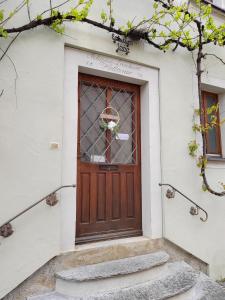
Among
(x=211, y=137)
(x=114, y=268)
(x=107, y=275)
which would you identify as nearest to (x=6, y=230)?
(x=107, y=275)

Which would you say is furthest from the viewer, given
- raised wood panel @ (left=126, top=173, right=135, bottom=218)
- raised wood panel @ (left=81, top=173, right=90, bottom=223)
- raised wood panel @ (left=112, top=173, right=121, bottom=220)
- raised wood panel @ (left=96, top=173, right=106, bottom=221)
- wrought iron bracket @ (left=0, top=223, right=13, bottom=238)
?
raised wood panel @ (left=126, top=173, right=135, bottom=218)

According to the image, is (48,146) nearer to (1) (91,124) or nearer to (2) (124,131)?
(1) (91,124)

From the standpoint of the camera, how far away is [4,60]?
102 inches

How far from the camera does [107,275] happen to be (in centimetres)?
250

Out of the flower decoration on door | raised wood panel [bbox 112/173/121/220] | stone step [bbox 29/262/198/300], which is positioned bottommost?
stone step [bbox 29/262/198/300]

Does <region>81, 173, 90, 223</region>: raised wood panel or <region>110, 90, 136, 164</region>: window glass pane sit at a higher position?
<region>110, 90, 136, 164</region>: window glass pane

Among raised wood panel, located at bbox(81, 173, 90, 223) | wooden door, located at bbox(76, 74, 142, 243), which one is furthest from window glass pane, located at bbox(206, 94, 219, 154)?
raised wood panel, located at bbox(81, 173, 90, 223)

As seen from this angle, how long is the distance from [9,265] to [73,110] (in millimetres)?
1826

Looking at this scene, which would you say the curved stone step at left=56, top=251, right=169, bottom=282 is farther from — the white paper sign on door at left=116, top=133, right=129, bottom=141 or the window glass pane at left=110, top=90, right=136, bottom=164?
the white paper sign on door at left=116, top=133, right=129, bottom=141

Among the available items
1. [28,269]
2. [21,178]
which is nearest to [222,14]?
[21,178]

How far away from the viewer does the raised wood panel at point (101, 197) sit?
126 inches

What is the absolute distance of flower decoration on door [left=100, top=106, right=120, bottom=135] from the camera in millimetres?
3344

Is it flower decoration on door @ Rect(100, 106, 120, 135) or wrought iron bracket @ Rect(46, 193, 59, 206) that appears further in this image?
flower decoration on door @ Rect(100, 106, 120, 135)

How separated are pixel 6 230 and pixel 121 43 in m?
2.73
